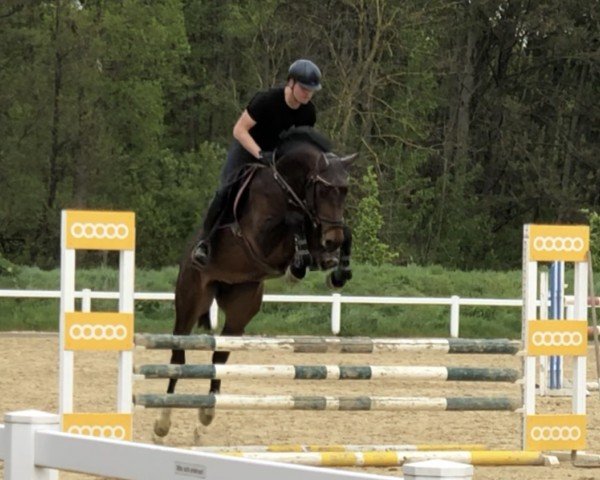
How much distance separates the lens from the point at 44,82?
37969 mm

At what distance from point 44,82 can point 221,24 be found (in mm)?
6282

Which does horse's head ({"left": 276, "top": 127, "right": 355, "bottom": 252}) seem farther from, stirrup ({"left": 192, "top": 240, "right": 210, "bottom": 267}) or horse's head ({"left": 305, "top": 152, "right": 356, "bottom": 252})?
stirrup ({"left": 192, "top": 240, "right": 210, "bottom": 267})

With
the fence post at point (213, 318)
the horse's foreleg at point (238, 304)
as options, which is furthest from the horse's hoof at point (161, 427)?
the fence post at point (213, 318)

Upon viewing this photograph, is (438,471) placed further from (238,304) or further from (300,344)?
(238,304)

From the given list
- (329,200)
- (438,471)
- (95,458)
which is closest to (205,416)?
(329,200)

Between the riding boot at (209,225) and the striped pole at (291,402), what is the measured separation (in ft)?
4.92

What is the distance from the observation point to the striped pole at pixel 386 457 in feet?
25.9

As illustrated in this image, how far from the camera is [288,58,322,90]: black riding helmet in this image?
912 centimetres

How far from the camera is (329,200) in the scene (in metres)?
8.74

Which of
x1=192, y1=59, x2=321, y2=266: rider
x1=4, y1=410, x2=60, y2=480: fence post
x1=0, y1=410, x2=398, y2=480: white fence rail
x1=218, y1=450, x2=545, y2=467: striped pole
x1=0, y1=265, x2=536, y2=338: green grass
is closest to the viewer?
x1=0, y1=410, x2=398, y2=480: white fence rail

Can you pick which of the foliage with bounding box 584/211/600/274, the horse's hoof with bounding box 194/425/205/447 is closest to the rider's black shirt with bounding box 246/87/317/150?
the horse's hoof with bounding box 194/425/205/447

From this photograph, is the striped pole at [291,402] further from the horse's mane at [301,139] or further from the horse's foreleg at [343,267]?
the horse's mane at [301,139]

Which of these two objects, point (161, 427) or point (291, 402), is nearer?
point (291, 402)

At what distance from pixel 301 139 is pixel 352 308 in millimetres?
13003
